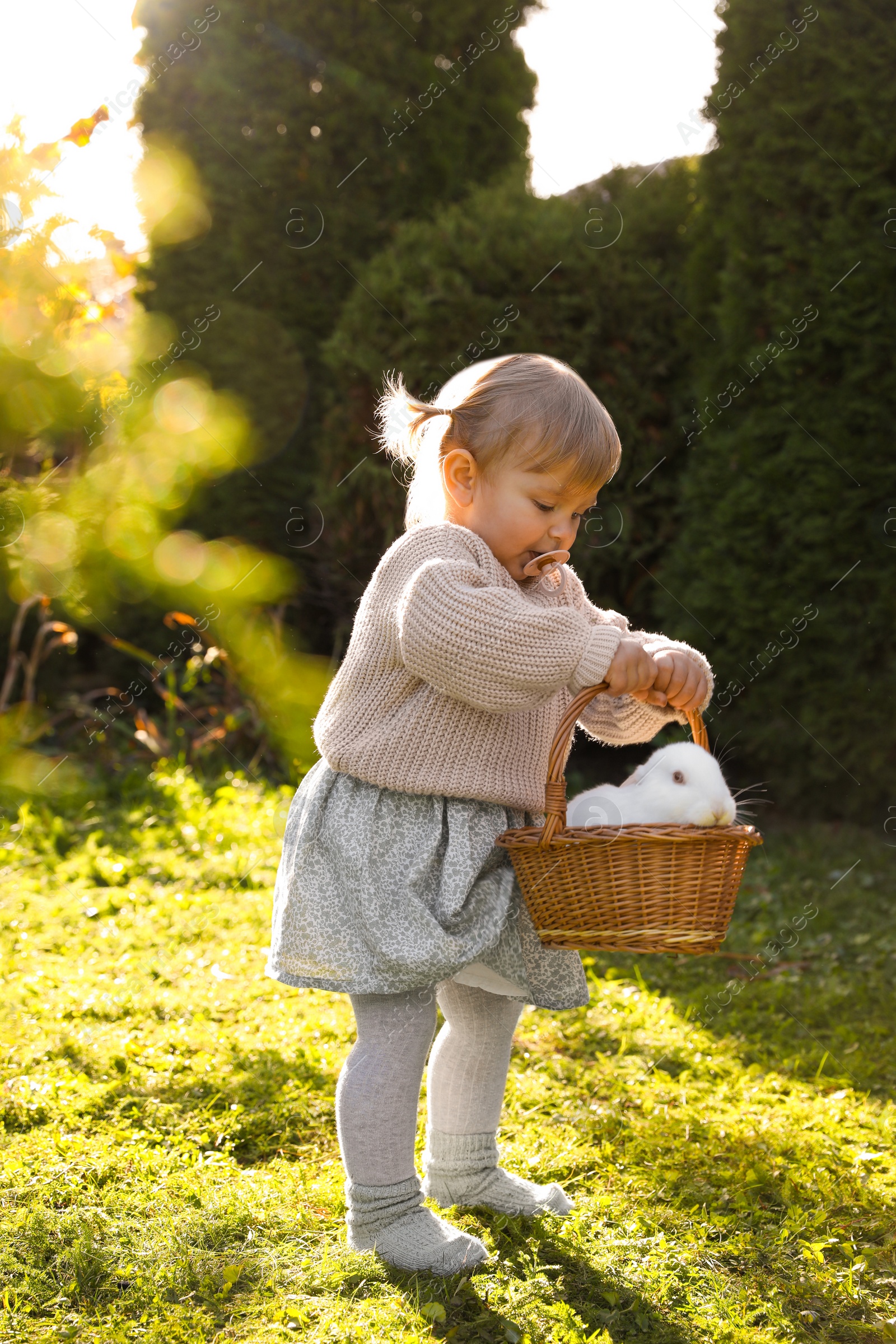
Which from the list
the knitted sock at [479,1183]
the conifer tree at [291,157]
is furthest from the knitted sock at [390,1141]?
the conifer tree at [291,157]

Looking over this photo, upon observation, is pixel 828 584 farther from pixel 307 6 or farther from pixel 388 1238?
pixel 307 6

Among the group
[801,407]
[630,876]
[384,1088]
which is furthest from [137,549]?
[630,876]

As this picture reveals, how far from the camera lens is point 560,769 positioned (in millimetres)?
1778

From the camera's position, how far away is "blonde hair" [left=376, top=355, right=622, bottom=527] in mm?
1942

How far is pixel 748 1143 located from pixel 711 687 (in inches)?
47.6

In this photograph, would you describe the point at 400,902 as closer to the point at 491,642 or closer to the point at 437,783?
the point at 437,783

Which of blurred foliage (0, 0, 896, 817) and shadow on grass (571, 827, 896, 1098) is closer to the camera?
shadow on grass (571, 827, 896, 1098)

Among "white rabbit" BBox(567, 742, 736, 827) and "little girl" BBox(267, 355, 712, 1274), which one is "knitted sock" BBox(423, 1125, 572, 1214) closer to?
"little girl" BBox(267, 355, 712, 1274)

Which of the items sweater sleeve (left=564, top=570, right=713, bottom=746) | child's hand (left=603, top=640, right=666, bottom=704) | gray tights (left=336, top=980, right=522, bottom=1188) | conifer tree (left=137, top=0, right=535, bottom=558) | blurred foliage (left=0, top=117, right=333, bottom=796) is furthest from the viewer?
conifer tree (left=137, top=0, right=535, bottom=558)

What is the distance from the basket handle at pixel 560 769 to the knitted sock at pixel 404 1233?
73cm

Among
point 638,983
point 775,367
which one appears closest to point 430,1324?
point 638,983

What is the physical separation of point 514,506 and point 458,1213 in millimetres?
1386

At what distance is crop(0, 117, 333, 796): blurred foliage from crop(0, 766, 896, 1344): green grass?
58.0 inches

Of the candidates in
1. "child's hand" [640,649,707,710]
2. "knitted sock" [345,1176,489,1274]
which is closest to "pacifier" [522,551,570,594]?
"child's hand" [640,649,707,710]
